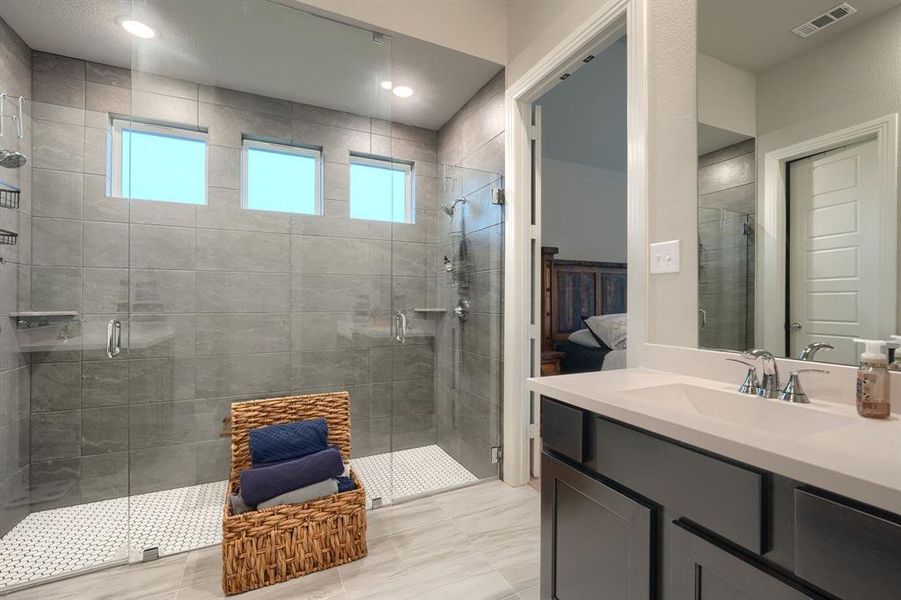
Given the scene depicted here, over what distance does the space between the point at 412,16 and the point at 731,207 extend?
196 cm

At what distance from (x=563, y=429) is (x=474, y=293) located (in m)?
1.62

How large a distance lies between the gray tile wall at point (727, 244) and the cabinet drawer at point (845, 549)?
0.78 meters

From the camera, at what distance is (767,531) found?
71 centimetres

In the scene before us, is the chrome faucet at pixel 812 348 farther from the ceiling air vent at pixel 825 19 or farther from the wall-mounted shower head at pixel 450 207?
the wall-mounted shower head at pixel 450 207

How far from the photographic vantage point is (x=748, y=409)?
1.09m

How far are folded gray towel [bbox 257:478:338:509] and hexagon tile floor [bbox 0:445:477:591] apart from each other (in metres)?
0.51

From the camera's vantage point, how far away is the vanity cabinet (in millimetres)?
595

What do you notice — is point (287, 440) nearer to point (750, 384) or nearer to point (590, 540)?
point (590, 540)

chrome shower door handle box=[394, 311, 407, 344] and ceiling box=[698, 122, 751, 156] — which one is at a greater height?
ceiling box=[698, 122, 751, 156]

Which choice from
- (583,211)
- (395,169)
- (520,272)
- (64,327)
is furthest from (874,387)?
(583,211)

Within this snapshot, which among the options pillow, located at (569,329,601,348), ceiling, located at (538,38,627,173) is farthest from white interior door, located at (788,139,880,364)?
pillow, located at (569,329,601,348)

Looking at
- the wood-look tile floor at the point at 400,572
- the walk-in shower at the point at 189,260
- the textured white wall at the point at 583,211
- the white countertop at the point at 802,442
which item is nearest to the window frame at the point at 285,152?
the walk-in shower at the point at 189,260

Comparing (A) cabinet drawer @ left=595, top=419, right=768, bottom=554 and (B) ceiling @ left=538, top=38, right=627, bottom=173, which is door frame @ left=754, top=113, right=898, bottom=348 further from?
(B) ceiling @ left=538, top=38, right=627, bottom=173

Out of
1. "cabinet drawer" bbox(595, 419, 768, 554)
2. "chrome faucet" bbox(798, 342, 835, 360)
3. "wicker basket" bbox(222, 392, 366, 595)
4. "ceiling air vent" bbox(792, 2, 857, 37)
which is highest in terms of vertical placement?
"ceiling air vent" bbox(792, 2, 857, 37)
